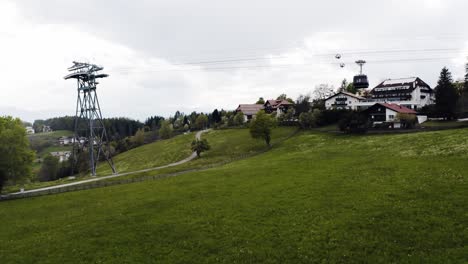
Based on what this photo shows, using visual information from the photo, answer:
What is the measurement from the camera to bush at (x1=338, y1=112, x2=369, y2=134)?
73.8 m

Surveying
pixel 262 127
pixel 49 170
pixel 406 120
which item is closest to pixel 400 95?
pixel 406 120

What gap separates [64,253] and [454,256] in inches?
983

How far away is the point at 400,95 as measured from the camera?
107250 mm

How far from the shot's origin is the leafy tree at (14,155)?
48.5 m

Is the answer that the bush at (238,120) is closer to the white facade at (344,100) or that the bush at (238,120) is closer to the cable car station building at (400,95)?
the white facade at (344,100)

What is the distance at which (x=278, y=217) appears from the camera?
2281cm

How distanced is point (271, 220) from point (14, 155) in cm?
5063

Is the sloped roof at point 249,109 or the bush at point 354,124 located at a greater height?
the sloped roof at point 249,109

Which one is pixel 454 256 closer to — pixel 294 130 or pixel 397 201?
pixel 397 201

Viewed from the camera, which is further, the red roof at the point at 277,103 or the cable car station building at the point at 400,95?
the red roof at the point at 277,103

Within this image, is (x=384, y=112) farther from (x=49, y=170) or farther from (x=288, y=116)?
(x=49, y=170)

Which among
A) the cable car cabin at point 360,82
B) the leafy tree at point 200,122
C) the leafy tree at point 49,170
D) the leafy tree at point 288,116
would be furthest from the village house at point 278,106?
the leafy tree at point 49,170

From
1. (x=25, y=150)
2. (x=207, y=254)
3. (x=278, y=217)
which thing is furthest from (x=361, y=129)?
(x=25, y=150)

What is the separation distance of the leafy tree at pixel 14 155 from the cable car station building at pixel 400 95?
9996 centimetres
